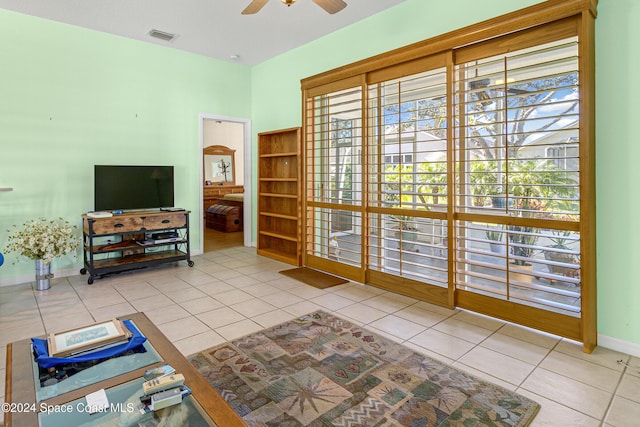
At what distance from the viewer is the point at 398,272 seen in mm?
3979

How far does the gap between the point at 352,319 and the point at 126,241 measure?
336 cm

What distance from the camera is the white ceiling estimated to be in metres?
3.99

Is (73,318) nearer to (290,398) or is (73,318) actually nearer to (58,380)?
(58,380)

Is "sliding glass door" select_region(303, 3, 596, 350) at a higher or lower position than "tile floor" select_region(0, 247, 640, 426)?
higher

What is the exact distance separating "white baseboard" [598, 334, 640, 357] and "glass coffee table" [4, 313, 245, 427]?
9.11 feet

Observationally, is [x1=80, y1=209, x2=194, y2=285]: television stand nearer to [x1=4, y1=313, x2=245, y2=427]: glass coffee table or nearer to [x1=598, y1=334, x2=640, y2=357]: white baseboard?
[x1=4, y1=313, x2=245, y2=427]: glass coffee table

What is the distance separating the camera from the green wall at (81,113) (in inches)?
167

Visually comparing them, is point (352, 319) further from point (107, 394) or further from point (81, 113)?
point (81, 113)

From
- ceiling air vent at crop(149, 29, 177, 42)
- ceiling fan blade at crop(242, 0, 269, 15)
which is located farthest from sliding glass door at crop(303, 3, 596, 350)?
ceiling air vent at crop(149, 29, 177, 42)

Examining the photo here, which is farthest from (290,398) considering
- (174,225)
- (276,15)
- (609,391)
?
(276,15)

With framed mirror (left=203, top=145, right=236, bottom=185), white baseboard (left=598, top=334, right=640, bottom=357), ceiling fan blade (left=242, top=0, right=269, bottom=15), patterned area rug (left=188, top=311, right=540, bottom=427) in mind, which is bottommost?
patterned area rug (left=188, top=311, right=540, bottom=427)

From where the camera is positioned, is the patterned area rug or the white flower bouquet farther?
the white flower bouquet

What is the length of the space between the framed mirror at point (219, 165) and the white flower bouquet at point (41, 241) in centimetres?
534

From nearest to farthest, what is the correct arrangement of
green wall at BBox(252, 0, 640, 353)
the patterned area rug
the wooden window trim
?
the patterned area rug, green wall at BBox(252, 0, 640, 353), the wooden window trim
